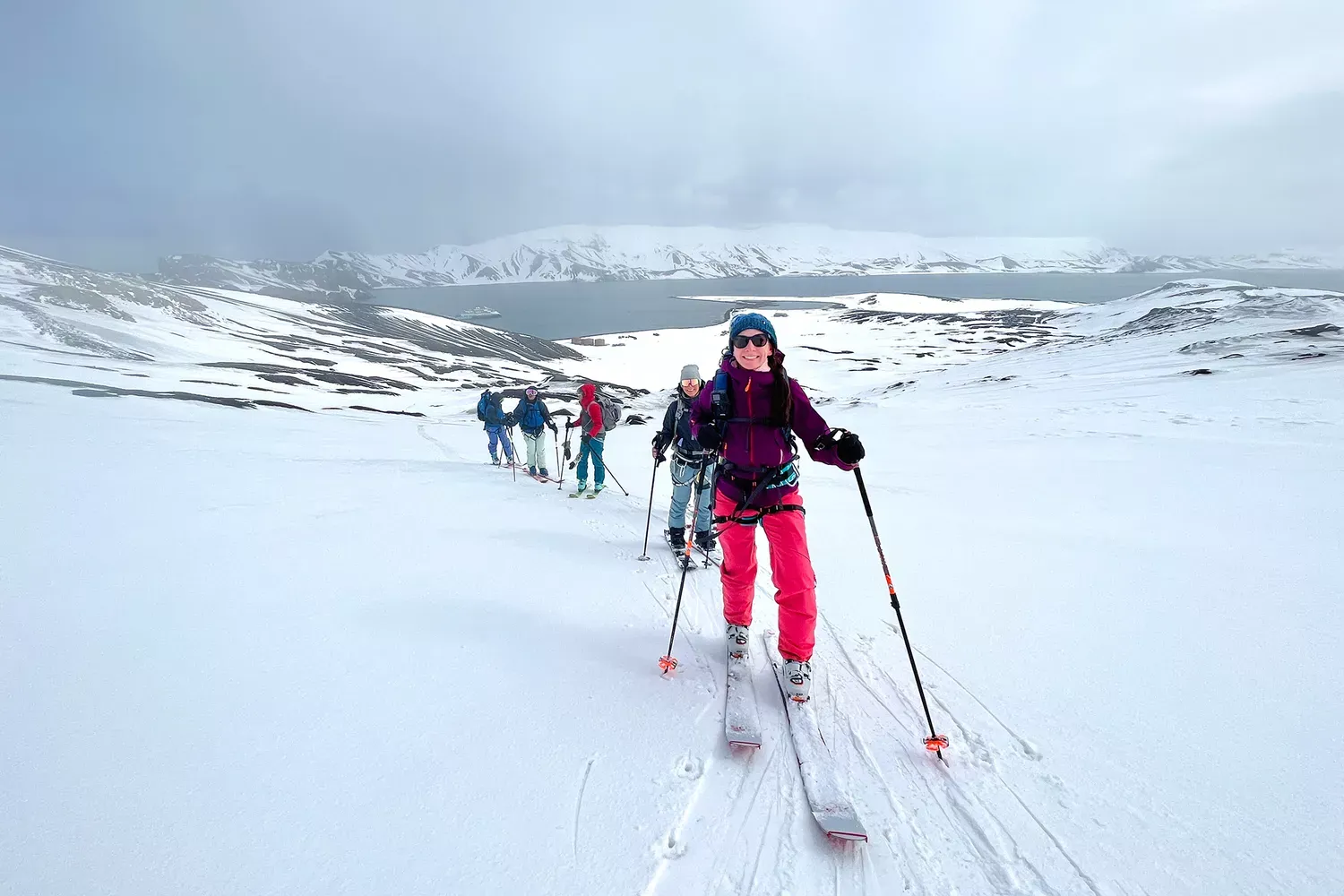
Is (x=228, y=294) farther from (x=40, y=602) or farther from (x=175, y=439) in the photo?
(x=40, y=602)

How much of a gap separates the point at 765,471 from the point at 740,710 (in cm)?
164

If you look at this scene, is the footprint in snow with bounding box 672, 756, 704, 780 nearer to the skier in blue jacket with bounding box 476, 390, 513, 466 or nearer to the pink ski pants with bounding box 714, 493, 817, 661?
the pink ski pants with bounding box 714, 493, 817, 661

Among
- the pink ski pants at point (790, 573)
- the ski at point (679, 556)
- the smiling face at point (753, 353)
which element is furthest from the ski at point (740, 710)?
the smiling face at point (753, 353)

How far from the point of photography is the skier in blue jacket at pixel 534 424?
11.8 m

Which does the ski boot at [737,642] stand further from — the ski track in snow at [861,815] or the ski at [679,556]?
the ski at [679,556]

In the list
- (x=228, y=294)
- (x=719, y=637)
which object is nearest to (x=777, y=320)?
(x=228, y=294)

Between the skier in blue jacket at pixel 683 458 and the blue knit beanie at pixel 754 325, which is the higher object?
the blue knit beanie at pixel 754 325

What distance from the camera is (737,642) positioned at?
13.7 feet

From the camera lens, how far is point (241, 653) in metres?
3.48

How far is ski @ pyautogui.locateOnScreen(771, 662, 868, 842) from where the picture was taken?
267cm

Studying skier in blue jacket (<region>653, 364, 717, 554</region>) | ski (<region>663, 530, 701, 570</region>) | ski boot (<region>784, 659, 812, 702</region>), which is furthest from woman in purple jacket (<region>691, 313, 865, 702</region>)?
skier in blue jacket (<region>653, 364, 717, 554</region>)

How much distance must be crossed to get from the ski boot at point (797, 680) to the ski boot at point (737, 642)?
40cm

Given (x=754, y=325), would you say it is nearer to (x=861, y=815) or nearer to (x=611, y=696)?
(x=611, y=696)

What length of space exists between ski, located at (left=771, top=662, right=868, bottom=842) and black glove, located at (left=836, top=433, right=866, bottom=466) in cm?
175
